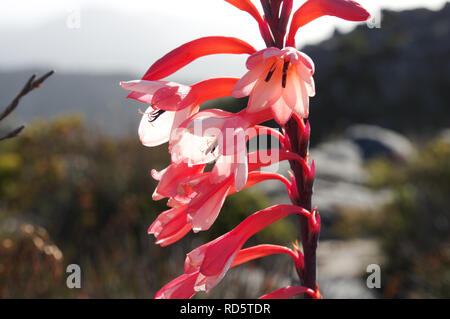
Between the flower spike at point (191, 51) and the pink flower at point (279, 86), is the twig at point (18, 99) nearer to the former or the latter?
the flower spike at point (191, 51)

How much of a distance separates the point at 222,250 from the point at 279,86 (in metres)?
0.42

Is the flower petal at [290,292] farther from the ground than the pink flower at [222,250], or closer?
closer

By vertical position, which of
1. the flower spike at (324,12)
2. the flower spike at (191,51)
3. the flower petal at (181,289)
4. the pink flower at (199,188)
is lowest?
the flower petal at (181,289)

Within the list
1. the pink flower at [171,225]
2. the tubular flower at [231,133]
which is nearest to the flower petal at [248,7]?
the tubular flower at [231,133]

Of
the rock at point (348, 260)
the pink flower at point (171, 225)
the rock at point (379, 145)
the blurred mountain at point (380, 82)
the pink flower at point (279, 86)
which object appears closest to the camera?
the pink flower at point (279, 86)

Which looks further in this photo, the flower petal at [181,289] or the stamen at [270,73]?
the flower petal at [181,289]

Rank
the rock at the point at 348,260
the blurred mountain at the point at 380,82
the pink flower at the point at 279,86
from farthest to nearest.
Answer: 1. the blurred mountain at the point at 380,82
2. the rock at the point at 348,260
3. the pink flower at the point at 279,86

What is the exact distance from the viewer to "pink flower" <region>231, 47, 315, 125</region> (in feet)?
3.45

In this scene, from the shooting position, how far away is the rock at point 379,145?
629 inches

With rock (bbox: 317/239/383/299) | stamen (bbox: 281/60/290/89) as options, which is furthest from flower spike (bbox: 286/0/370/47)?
rock (bbox: 317/239/383/299)

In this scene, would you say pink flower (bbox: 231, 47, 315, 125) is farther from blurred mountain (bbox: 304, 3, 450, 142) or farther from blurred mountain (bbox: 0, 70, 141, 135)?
blurred mountain (bbox: 0, 70, 141, 135)

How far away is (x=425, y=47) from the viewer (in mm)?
27344

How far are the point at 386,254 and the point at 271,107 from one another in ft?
20.2
